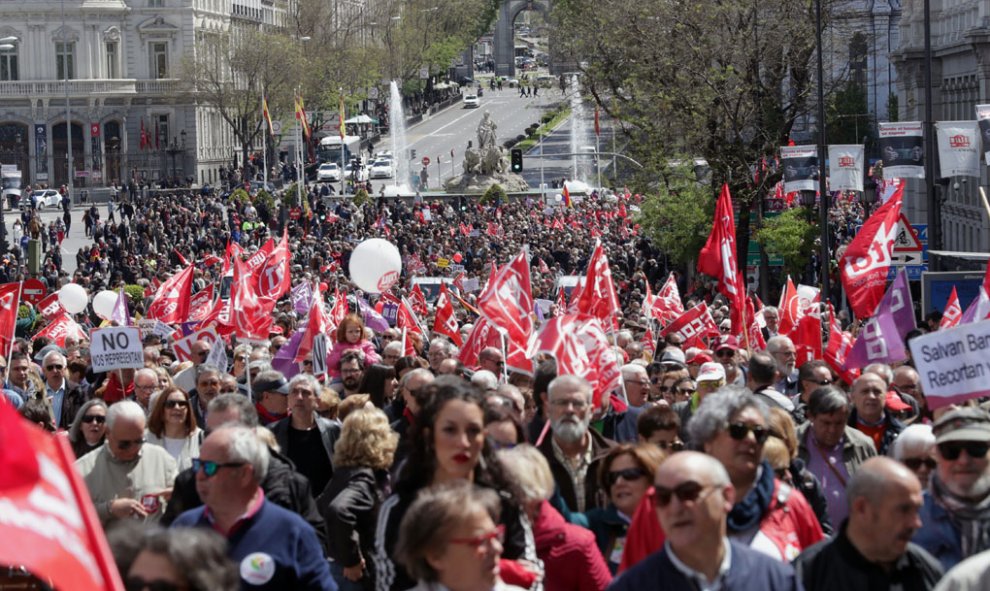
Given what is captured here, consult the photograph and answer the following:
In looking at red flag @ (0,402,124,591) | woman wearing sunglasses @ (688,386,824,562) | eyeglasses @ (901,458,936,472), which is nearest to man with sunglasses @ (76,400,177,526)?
woman wearing sunglasses @ (688,386,824,562)

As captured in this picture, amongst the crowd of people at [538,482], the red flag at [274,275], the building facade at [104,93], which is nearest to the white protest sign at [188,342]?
the red flag at [274,275]

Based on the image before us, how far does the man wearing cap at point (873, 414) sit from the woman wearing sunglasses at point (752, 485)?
3055 millimetres

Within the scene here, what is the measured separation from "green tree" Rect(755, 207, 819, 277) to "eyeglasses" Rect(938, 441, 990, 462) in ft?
94.7

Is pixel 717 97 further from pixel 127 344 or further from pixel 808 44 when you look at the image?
pixel 127 344

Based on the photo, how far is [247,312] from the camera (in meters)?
18.1

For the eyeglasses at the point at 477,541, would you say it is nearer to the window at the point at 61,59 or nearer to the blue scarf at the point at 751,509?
the blue scarf at the point at 751,509

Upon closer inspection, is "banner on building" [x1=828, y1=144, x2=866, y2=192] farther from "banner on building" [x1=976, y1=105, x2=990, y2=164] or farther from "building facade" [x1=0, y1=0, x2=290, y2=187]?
"building facade" [x1=0, y1=0, x2=290, y2=187]

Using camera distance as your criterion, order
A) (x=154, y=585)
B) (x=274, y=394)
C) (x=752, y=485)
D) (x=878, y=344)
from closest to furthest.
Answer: (x=154, y=585)
(x=752, y=485)
(x=274, y=394)
(x=878, y=344)

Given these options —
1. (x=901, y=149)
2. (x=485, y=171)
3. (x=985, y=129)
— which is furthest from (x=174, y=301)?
(x=485, y=171)

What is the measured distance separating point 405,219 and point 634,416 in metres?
52.7

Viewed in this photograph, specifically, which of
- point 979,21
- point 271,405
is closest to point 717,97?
point 979,21

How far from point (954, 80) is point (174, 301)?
31.8 meters

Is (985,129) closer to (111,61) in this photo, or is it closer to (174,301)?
(174,301)

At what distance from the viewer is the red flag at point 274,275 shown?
67.2 ft
